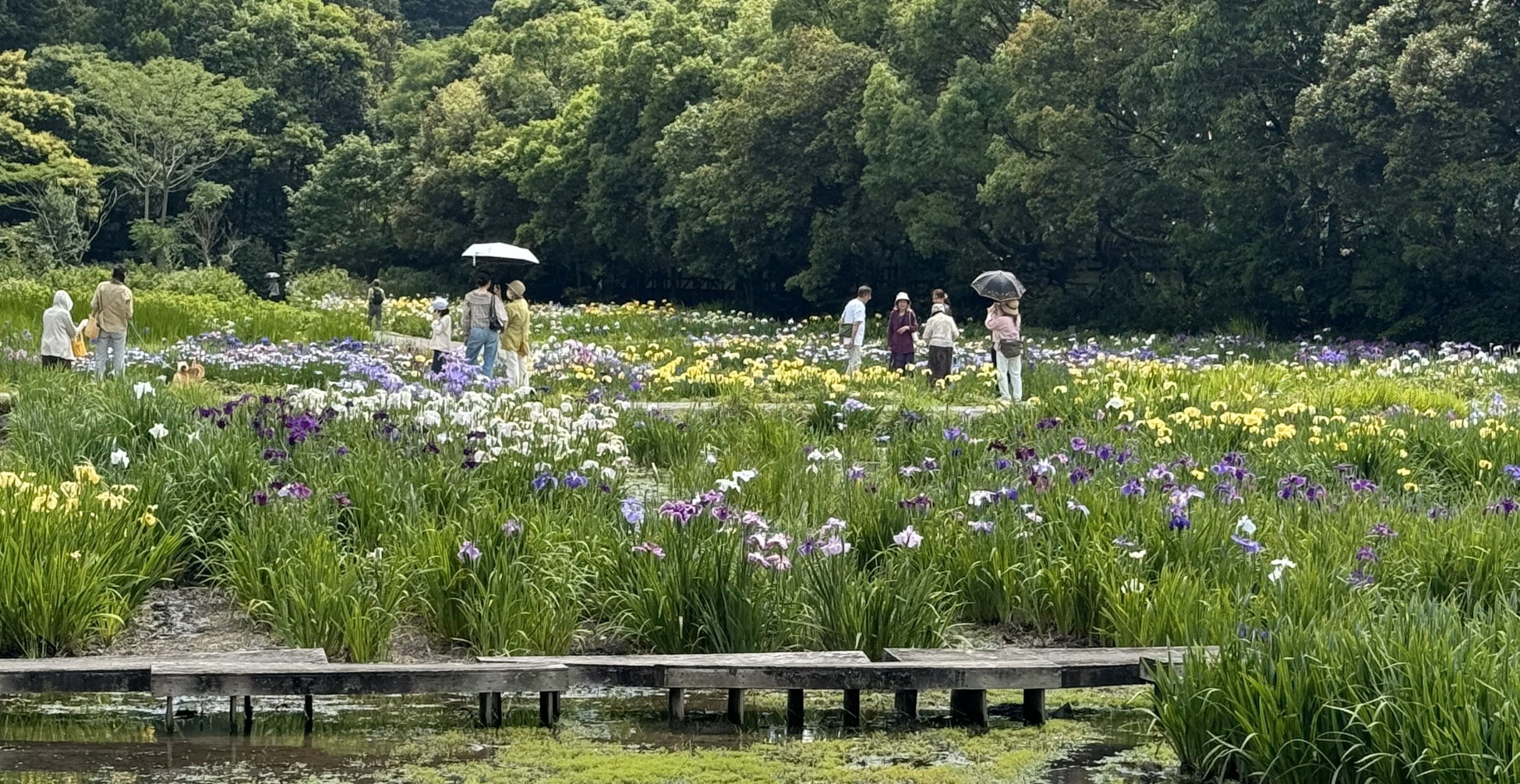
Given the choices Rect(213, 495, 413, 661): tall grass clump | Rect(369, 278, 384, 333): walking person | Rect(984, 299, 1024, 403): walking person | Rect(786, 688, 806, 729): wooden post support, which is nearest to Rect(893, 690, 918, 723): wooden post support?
Rect(786, 688, 806, 729): wooden post support

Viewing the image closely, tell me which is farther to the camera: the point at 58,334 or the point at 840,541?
the point at 58,334

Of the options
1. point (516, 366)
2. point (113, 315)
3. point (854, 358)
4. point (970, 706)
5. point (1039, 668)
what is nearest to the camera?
point (1039, 668)

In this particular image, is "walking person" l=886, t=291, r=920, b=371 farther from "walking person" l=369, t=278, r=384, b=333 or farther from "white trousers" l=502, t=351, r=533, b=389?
"walking person" l=369, t=278, r=384, b=333

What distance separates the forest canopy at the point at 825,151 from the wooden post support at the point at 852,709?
19.5 m

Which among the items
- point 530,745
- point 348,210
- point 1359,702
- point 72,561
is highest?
point 348,210

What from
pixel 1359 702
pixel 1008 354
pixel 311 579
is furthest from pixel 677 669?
pixel 1008 354

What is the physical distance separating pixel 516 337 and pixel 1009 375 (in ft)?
14.6

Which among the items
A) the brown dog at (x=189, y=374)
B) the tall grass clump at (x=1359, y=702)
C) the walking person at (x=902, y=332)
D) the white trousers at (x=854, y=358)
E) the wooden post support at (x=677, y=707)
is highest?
the walking person at (x=902, y=332)

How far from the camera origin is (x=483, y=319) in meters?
16.4

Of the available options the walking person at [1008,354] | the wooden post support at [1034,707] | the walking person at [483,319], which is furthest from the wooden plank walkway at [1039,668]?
the walking person at [483,319]

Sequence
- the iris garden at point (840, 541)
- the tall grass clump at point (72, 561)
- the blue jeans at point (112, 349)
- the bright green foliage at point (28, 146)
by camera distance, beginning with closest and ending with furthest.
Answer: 1. the iris garden at point (840, 541)
2. the tall grass clump at point (72, 561)
3. the blue jeans at point (112, 349)
4. the bright green foliage at point (28, 146)

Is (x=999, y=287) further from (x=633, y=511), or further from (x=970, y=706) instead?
(x=970, y=706)

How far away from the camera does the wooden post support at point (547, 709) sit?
19.4 ft

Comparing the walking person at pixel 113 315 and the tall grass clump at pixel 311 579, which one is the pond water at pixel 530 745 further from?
the walking person at pixel 113 315
